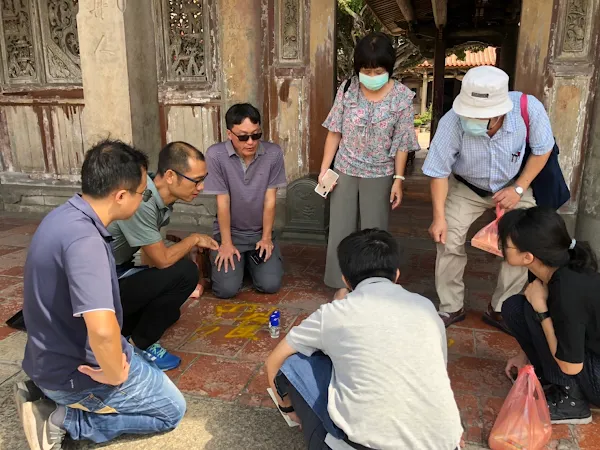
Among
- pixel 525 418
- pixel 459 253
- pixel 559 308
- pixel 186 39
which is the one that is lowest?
pixel 525 418

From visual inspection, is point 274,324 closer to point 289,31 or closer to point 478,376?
point 478,376

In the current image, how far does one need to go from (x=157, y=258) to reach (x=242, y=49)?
310 cm

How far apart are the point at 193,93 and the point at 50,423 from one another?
438 centimetres

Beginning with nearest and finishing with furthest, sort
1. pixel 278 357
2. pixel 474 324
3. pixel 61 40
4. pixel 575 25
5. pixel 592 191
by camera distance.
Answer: pixel 278 357, pixel 474 324, pixel 575 25, pixel 592 191, pixel 61 40

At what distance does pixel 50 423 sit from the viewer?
2227mm

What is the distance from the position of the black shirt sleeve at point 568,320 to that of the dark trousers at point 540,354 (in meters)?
0.20

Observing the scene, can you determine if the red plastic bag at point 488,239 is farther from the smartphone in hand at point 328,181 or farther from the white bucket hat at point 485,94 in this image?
the smartphone in hand at point 328,181

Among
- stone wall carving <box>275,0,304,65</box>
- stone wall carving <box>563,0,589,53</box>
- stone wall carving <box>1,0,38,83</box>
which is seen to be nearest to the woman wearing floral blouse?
stone wall carving <box>275,0,304,65</box>

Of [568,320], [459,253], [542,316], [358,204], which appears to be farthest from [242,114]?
[568,320]

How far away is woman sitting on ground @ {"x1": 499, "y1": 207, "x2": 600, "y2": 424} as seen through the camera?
2.19m

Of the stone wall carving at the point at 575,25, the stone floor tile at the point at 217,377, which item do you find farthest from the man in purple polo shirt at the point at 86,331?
the stone wall carving at the point at 575,25

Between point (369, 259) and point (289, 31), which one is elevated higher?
point (289, 31)

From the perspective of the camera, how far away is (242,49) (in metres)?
5.36

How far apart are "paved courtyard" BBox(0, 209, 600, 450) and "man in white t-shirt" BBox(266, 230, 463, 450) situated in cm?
66
